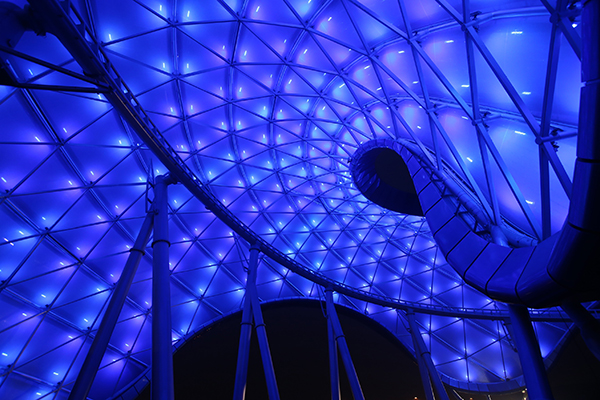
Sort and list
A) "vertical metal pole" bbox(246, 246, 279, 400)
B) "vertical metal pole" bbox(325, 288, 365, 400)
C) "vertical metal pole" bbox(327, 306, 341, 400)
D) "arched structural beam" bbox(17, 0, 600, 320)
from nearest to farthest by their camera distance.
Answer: "arched structural beam" bbox(17, 0, 600, 320) < "vertical metal pole" bbox(246, 246, 279, 400) < "vertical metal pole" bbox(325, 288, 365, 400) < "vertical metal pole" bbox(327, 306, 341, 400)

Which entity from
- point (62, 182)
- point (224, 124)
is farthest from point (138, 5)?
point (62, 182)

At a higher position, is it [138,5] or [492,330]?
[138,5]

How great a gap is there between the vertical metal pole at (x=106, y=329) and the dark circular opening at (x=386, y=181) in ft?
68.2

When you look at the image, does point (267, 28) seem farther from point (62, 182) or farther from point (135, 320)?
point (135, 320)

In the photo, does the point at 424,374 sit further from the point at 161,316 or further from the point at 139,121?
the point at 139,121

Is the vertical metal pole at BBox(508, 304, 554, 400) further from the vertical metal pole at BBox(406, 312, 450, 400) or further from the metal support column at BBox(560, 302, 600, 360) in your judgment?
the vertical metal pole at BBox(406, 312, 450, 400)

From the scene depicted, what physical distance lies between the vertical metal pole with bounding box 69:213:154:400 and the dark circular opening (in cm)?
2078

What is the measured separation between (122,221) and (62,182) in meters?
6.12

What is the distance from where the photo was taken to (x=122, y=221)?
92.6ft

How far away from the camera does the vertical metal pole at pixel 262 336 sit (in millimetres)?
21438

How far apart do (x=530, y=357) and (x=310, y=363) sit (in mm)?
27104

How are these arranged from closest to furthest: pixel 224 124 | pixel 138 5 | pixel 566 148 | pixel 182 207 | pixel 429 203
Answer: pixel 566 148, pixel 138 5, pixel 429 203, pixel 224 124, pixel 182 207

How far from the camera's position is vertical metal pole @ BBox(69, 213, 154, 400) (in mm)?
11141

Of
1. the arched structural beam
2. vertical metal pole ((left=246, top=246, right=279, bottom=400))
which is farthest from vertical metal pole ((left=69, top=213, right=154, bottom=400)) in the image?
Answer: vertical metal pole ((left=246, top=246, right=279, bottom=400))
